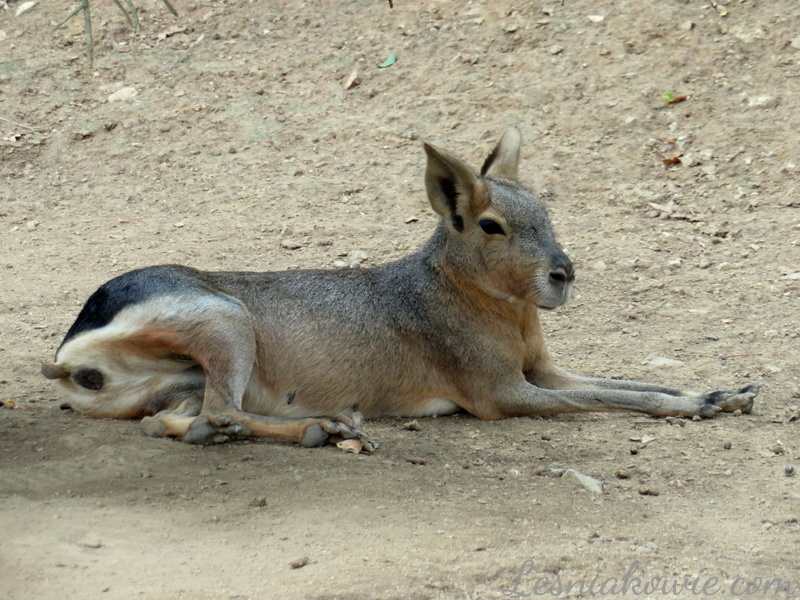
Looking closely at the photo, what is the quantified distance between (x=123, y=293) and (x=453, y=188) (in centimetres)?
171

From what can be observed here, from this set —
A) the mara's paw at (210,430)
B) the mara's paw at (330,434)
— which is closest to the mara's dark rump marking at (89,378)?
the mara's paw at (210,430)

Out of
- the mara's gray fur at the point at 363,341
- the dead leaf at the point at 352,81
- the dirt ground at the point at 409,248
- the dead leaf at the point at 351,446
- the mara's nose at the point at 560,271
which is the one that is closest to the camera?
the dirt ground at the point at 409,248

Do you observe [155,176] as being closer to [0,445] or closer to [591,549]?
[0,445]

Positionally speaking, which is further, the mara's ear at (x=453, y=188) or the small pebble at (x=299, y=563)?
the mara's ear at (x=453, y=188)

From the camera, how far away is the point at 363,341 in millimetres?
5465

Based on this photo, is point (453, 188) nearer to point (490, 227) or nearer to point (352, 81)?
point (490, 227)

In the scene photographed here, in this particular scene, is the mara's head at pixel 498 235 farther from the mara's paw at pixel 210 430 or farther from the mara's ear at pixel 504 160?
the mara's paw at pixel 210 430

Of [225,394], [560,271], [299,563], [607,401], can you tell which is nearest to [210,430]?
[225,394]

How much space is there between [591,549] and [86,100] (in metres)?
8.29

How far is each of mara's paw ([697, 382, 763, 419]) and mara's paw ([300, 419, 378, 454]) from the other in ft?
5.61

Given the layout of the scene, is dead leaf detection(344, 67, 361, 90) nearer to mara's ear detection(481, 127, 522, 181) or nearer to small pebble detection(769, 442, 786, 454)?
mara's ear detection(481, 127, 522, 181)

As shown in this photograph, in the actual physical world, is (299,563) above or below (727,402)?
above

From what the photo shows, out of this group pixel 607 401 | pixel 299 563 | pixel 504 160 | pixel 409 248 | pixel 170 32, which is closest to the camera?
pixel 299 563

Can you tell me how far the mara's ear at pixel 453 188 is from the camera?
5164mm
